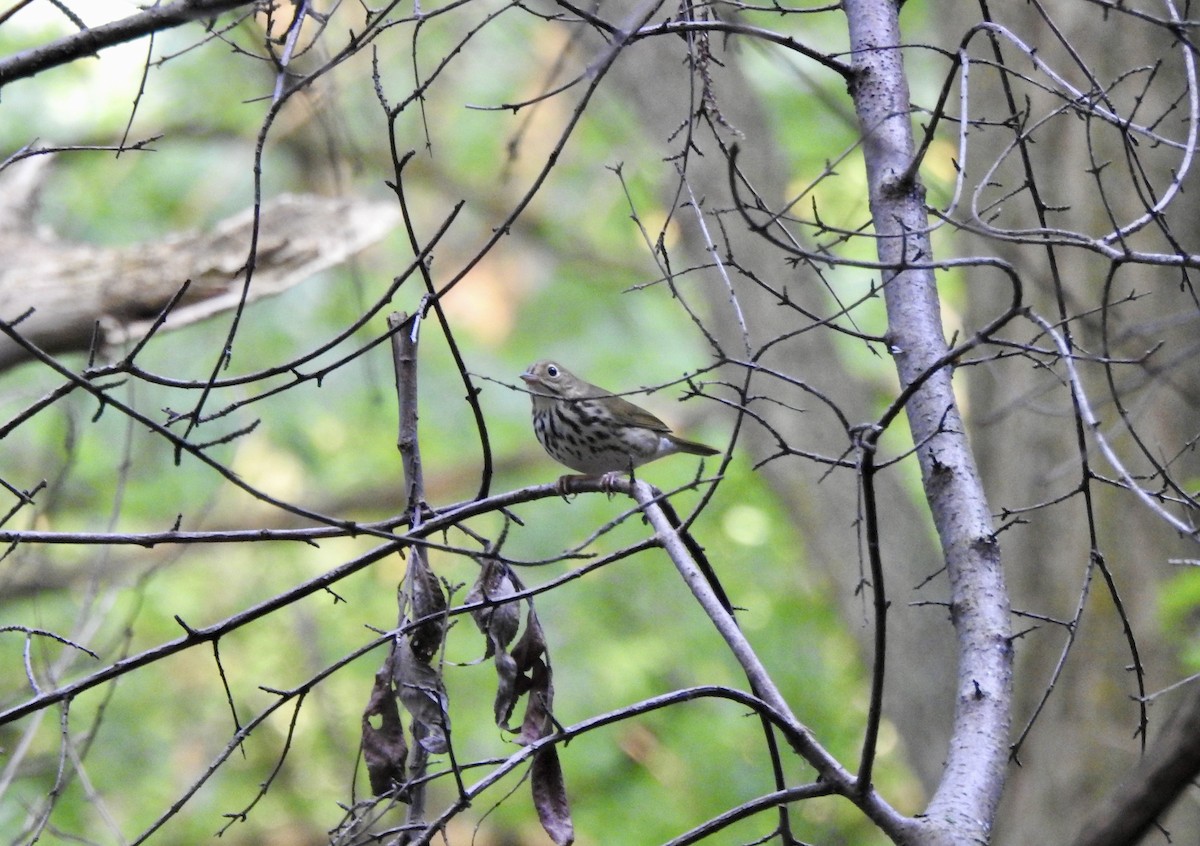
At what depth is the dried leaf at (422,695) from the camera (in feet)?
7.22

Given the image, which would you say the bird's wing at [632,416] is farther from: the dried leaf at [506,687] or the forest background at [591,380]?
the dried leaf at [506,687]

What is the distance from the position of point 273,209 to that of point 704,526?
3.43m

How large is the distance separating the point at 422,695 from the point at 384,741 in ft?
0.45

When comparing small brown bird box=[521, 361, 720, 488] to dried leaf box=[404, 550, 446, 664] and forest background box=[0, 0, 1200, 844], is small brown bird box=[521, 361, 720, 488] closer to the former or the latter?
forest background box=[0, 0, 1200, 844]

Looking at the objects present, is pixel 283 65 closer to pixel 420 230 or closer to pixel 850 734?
pixel 850 734

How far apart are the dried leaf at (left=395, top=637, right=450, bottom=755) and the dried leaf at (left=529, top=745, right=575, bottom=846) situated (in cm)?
18

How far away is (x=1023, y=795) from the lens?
4.99 metres

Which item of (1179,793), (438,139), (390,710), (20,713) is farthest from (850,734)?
(438,139)

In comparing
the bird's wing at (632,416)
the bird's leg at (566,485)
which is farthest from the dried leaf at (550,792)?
the bird's wing at (632,416)

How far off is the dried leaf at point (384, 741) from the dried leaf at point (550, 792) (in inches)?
11.0

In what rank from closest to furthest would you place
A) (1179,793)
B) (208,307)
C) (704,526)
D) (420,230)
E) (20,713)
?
(1179,793), (20,713), (208,307), (704,526), (420,230)

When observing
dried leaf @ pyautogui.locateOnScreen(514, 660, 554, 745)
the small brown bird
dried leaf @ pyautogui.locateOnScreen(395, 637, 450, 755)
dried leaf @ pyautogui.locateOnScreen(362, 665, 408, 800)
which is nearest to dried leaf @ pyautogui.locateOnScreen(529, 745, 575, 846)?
dried leaf @ pyautogui.locateOnScreen(514, 660, 554, 745)

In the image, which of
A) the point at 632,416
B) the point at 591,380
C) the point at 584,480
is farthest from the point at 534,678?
the point at 591,380

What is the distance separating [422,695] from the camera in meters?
2.24
